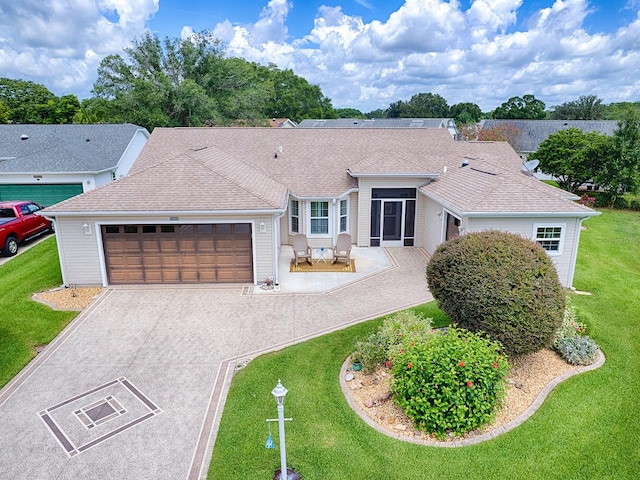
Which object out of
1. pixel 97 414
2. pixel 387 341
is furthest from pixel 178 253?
pixel 387 341

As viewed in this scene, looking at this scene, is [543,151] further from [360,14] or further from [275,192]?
[275,192]

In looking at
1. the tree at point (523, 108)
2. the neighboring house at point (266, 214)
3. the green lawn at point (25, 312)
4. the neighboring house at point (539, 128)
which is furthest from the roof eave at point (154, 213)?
the tree at point (523, 108)

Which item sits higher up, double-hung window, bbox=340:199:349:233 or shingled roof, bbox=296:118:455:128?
shingled roof, bbox=296:118:455:128

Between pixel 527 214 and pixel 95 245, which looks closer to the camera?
pixel 527 214

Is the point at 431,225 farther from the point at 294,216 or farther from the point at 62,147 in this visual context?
the point at 62,147

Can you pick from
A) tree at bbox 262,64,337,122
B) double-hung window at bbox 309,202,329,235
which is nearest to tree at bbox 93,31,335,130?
double-hung window at bbox 309,202,329,235

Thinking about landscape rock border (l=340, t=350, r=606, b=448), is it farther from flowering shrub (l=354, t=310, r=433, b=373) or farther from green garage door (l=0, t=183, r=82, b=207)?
green garage door (l=0, t=183, r=82, b=207)
